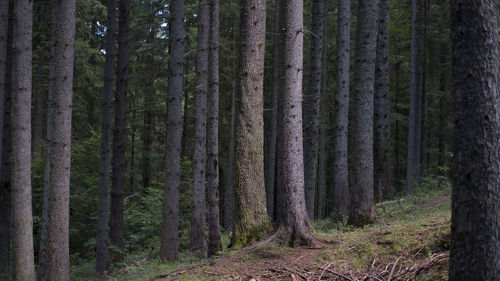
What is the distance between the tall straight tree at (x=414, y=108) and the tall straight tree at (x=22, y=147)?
13.8 m

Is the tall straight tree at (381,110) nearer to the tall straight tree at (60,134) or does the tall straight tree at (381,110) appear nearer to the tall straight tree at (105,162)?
the tall straight tree at (105,162)

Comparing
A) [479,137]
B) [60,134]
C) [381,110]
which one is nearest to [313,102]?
[381,110]

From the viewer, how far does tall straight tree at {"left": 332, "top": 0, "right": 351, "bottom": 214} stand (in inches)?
553

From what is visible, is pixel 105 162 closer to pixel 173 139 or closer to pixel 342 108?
pixel 173 139

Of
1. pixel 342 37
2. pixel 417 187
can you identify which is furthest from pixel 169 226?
pixel 417 187

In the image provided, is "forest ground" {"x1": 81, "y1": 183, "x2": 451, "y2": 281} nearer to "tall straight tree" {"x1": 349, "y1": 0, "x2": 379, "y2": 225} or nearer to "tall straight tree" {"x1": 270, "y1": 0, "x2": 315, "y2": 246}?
"tall straight tree" {"x1": 270, "y1": 0, "x2": 315, "y2": 246}

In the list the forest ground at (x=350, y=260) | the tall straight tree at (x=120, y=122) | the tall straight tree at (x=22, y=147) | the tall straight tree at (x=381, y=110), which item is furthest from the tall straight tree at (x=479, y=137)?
the tall straight tree at (x=381, y=110)

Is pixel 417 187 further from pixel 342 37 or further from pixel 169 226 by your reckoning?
pixel 169 226

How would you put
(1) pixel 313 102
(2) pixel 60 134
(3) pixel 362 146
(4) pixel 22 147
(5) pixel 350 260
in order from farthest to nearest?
(1) pixel 313 102, (3) pixel 362 146, (4) pixel 22 147, (2) pixel 60 134, (5) pixel 350 260

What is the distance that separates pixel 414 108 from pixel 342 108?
6700mm

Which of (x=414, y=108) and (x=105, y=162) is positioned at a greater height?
(x=414, y=108)

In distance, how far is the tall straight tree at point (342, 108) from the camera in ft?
46.1

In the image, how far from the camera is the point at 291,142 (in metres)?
7.38

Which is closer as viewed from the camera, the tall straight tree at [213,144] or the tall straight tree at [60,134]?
the tall straight tree at [60,134]
